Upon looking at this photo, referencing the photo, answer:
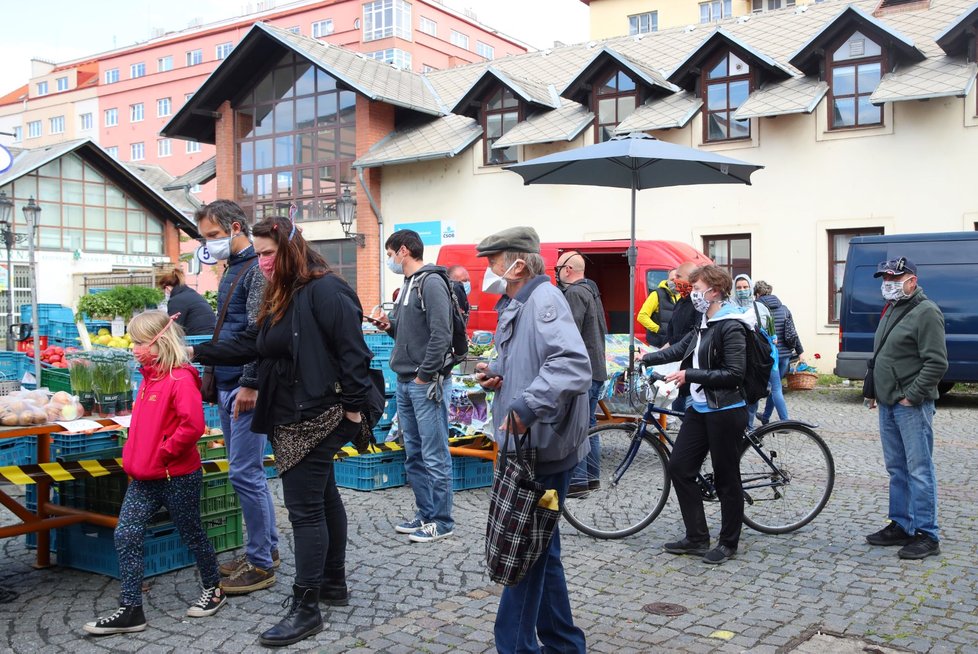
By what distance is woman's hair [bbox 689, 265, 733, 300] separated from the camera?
18.5 ft

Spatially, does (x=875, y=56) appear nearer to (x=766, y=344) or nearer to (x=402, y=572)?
(x=766, y=344)

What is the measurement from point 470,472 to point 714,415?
9.15 feet

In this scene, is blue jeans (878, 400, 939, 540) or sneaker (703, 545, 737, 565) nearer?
sneaker (703, 545, 737, 565)

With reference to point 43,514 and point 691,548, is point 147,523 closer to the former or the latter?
point 43,514

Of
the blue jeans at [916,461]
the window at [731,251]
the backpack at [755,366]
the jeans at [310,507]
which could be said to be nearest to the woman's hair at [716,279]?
the backpack at [755,366]

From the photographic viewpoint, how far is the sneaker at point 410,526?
6.23 m

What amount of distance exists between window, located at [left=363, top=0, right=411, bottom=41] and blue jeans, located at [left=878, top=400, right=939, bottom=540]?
57368 mm

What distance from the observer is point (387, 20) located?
5988cm

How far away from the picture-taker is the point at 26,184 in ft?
119

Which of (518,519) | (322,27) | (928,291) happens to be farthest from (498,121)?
(322,27)

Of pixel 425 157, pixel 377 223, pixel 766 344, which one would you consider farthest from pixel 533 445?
pixel 377 223

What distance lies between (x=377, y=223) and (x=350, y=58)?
546 centimetres

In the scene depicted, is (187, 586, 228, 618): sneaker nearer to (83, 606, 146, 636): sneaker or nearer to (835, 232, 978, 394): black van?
(83, 606, 146, 636): sneaker

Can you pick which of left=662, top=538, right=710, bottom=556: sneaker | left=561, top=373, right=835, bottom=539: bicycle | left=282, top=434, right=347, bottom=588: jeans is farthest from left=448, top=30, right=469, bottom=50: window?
left=282, top=434, right=347, bottom=588: jeans
